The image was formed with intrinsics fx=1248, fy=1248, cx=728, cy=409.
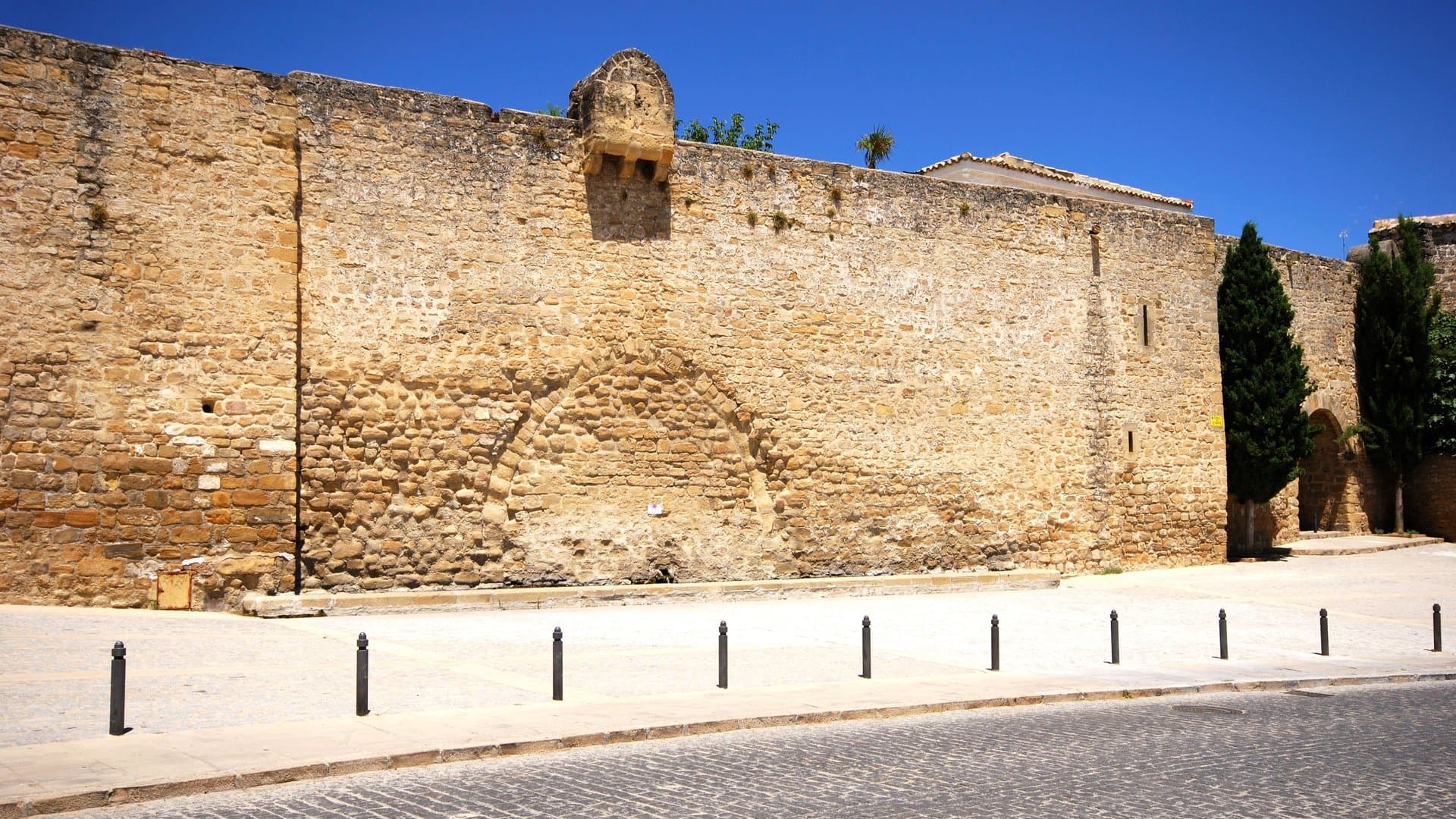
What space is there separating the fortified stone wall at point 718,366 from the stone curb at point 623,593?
0.43 m

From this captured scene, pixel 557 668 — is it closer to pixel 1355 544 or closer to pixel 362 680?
pixel 362 680

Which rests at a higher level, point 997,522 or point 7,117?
point 7,117

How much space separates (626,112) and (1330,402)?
53.7ft

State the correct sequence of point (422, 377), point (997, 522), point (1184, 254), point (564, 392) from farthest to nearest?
point (1184, 254) < point (997, 522) < point (564, 392) < point (422, 377)

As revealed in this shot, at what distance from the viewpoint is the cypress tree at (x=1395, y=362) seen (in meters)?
24.6

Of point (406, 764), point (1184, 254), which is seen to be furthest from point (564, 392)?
point (1184, 254)

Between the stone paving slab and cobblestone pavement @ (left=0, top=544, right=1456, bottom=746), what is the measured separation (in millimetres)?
4532

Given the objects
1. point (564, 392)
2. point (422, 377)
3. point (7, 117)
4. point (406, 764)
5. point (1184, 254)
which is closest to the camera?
point (406, 764)

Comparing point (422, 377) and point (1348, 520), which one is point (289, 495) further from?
point (1348, 520)

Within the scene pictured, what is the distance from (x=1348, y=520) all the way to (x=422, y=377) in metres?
19.0

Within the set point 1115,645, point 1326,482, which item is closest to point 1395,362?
point 1326,482

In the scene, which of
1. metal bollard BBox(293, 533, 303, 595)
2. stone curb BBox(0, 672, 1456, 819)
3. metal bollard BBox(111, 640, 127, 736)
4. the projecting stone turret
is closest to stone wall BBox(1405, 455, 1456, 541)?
stone curb BBox(0, 672, 1456, 819)

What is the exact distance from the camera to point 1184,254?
21078 millimetres

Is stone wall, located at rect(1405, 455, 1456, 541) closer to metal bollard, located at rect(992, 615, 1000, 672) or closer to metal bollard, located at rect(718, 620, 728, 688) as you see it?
metal bollard, located at rect(992, 615, 1000, 672)
